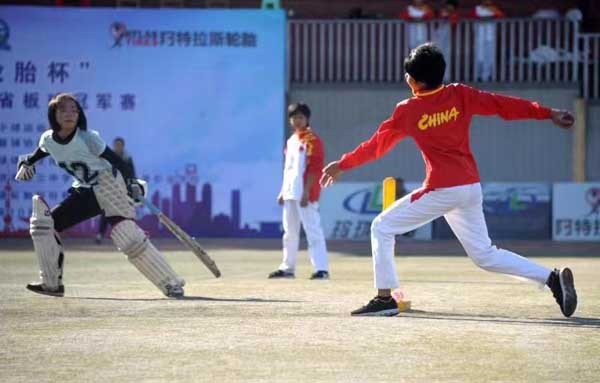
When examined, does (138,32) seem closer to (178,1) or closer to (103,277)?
(178,1)

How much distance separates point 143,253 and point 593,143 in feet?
51.8

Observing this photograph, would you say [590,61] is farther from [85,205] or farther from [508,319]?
[508,319]

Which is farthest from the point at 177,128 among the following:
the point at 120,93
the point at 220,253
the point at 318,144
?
the point at 318,144

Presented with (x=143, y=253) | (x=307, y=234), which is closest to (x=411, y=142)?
(x=307, y=234)

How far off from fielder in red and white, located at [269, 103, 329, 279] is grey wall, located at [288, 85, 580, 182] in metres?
11.0

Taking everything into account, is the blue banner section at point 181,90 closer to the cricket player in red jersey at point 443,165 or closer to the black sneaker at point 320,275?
the black sneaker at point 320,275

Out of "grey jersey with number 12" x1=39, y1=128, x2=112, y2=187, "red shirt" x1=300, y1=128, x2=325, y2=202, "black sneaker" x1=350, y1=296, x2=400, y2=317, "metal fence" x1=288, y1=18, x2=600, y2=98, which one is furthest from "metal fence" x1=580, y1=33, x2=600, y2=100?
"black sneaker" x1=350, y1=296, x2=400, y2=317

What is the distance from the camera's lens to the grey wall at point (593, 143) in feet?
82.4

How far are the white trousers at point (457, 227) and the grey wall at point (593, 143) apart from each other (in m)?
16.3

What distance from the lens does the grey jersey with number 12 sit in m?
11.0

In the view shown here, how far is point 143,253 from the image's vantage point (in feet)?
36.6

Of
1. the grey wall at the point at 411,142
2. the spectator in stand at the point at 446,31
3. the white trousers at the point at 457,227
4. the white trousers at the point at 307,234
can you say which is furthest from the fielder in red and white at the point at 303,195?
the spectator in stand at the point at 446,31

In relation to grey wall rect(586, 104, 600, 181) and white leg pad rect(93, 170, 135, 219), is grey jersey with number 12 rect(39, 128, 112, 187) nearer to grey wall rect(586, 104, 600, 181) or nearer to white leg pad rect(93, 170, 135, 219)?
white leg pad rect(93, 170, 135, 219)

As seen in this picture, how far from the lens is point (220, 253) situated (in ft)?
65.9
